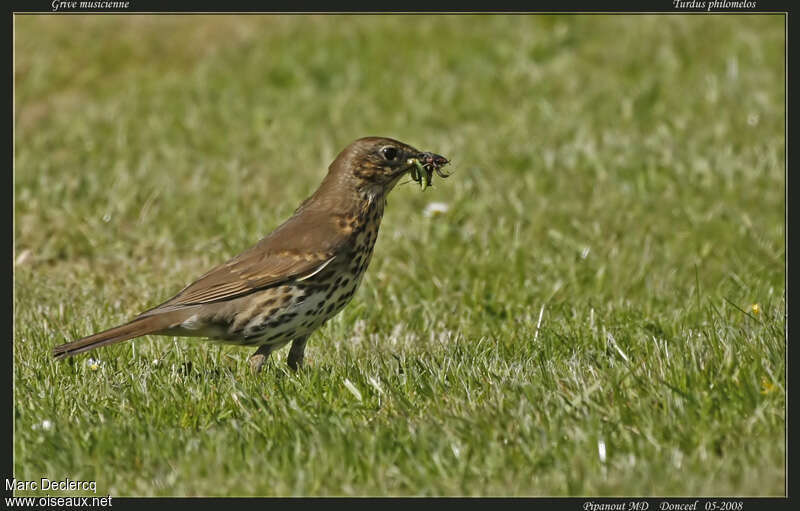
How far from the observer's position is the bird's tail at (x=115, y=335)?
5320mm

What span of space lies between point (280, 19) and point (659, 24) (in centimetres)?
391

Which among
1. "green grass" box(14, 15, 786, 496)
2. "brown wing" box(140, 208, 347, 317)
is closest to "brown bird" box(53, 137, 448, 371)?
"brown wing" box(140, 208, 347, 317)

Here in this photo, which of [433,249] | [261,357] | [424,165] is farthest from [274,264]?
[433,249]

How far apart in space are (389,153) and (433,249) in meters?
2.05

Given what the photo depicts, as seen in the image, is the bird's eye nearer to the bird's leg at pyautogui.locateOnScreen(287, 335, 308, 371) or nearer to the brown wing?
the brown wing

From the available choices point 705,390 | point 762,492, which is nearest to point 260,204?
point 705,390

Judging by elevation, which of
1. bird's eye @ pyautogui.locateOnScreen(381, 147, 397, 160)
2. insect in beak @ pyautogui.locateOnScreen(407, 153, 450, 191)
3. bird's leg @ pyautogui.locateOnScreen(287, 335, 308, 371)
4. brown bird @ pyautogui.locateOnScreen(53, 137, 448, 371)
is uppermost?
bird's eye @ pyautogui.locateOnScreen(381, 147, 397, 160)

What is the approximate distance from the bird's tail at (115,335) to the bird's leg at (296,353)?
69 centimetres

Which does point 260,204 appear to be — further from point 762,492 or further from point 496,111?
point 762,492

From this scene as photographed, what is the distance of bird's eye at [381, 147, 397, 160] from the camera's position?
585 centimetres

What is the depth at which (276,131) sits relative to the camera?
10.3m

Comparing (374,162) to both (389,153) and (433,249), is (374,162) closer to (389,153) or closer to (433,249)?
(389,153)

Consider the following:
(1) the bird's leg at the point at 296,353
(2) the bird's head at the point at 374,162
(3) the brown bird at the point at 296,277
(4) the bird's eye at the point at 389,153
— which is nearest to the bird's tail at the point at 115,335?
(3) the brown bird at the point at 296,277

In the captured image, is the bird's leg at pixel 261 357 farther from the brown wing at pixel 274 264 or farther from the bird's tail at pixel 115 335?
the bird's tail at pixel 115 335
